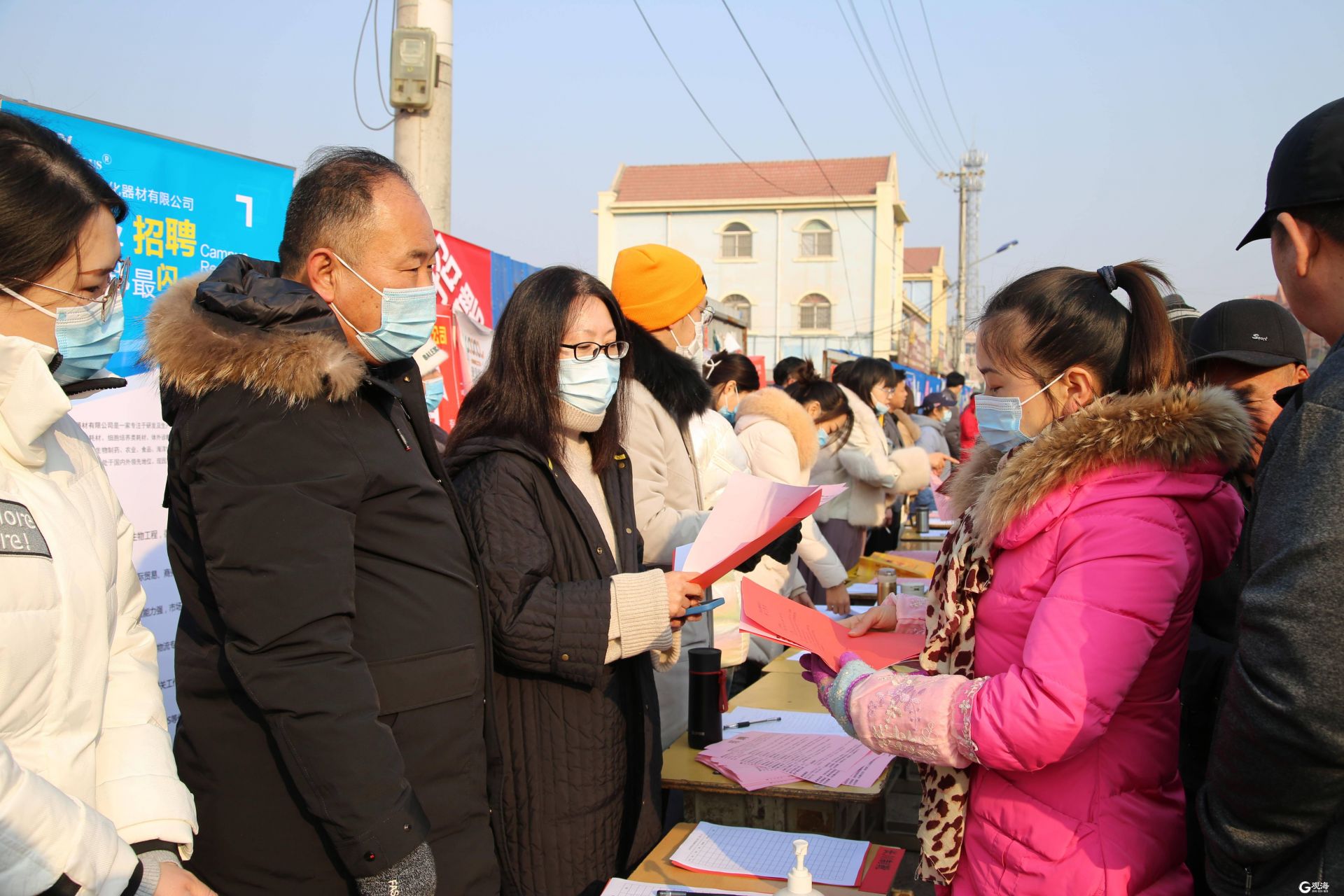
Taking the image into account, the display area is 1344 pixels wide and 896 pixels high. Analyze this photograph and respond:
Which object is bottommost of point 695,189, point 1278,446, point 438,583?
point 438,583

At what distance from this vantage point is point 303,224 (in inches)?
73.3

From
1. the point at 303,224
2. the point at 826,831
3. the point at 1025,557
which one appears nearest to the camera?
the point at 1025,557

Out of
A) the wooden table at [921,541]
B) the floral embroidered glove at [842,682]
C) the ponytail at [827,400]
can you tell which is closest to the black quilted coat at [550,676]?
the floral embroidered glove at [842,682]

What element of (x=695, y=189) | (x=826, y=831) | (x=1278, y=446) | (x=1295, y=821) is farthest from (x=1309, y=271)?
(x=695, y=189)

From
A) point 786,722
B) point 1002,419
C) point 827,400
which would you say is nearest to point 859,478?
point 827,400

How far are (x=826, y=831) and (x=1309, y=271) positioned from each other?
1864mm

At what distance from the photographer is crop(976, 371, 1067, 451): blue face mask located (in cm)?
176

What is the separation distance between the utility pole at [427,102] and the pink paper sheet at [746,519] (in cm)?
273

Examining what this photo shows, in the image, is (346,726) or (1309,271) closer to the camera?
(1309,271)

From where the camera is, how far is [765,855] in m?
2.05

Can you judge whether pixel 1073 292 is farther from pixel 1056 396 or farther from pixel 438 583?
pixel 438 583

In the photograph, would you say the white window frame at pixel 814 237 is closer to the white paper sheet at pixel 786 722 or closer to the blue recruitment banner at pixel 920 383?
the blue recruitment banner at pixel 920 383

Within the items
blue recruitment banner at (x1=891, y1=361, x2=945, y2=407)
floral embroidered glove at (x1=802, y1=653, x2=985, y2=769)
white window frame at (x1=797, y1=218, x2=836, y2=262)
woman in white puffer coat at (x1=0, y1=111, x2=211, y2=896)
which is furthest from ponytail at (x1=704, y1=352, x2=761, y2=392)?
white window frame at (x1=797, y1=218, x2=836, y2=262)

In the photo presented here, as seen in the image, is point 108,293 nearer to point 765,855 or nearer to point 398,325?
point 398,325
